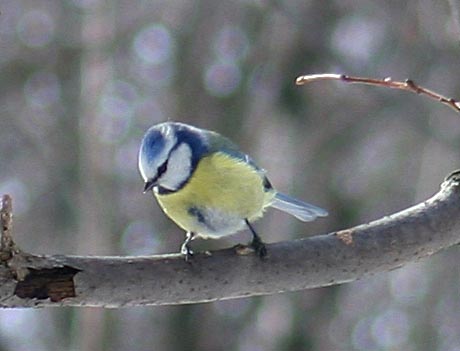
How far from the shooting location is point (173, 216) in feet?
6.88

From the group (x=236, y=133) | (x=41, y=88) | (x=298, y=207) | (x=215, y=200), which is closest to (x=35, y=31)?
(x=41, y=88)

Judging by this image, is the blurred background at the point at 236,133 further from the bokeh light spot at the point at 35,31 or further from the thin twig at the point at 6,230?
the thin twig at the point at 6,230

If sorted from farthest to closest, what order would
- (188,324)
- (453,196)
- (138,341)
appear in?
(138,341)
(188,324)
(453,196)

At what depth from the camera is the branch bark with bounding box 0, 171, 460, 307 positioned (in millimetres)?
1355

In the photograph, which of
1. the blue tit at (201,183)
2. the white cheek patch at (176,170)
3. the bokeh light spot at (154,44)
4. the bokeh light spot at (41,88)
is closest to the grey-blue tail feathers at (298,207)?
the blue tit at (201,183)

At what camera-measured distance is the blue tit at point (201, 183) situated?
2080 mm

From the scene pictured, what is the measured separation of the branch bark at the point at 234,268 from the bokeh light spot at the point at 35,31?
3.81 metres

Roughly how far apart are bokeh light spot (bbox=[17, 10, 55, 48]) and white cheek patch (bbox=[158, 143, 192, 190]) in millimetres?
3065

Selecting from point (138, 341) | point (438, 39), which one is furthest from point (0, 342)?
point (438, 39)

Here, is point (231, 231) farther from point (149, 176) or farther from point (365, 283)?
point (365, 283)

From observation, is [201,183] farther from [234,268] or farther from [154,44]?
[154,44]

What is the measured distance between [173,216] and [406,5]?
8.98 ft

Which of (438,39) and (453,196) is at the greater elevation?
(438,39)

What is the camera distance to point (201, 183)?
Result: 2113 millimetres
